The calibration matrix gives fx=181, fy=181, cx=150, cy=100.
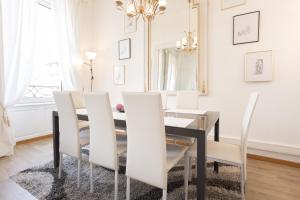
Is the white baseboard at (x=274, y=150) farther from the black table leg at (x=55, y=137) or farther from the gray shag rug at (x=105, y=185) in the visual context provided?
the black table leg at (x=55, y=137)

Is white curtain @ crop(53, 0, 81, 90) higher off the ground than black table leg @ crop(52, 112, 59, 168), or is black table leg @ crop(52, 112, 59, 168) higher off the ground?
white curtain @ crop(53, 0, 81, 90)

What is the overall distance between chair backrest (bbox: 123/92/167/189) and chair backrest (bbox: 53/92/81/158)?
733 millimetres

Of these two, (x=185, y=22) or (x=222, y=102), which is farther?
(x=185, y=22)

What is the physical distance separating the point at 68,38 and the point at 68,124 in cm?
264

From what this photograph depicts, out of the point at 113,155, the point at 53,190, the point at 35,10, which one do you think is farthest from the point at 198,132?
the point at 35,10

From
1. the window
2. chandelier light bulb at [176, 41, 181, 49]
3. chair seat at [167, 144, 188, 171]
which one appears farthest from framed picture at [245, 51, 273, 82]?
the window

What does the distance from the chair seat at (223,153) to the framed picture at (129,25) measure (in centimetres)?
290

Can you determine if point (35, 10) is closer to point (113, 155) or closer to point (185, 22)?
point (185, 22)

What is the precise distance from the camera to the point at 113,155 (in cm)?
157

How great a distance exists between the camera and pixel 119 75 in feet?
13.2

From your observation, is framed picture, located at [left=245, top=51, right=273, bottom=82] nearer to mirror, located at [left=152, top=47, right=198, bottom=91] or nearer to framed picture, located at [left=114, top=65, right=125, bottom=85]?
mirror, located at [left=152, top=47, right=198, bottom=91]

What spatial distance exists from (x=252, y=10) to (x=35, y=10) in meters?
3.53

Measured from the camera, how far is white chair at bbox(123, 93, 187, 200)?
1211mm

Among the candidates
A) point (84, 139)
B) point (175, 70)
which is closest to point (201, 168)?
point (84, 139)
